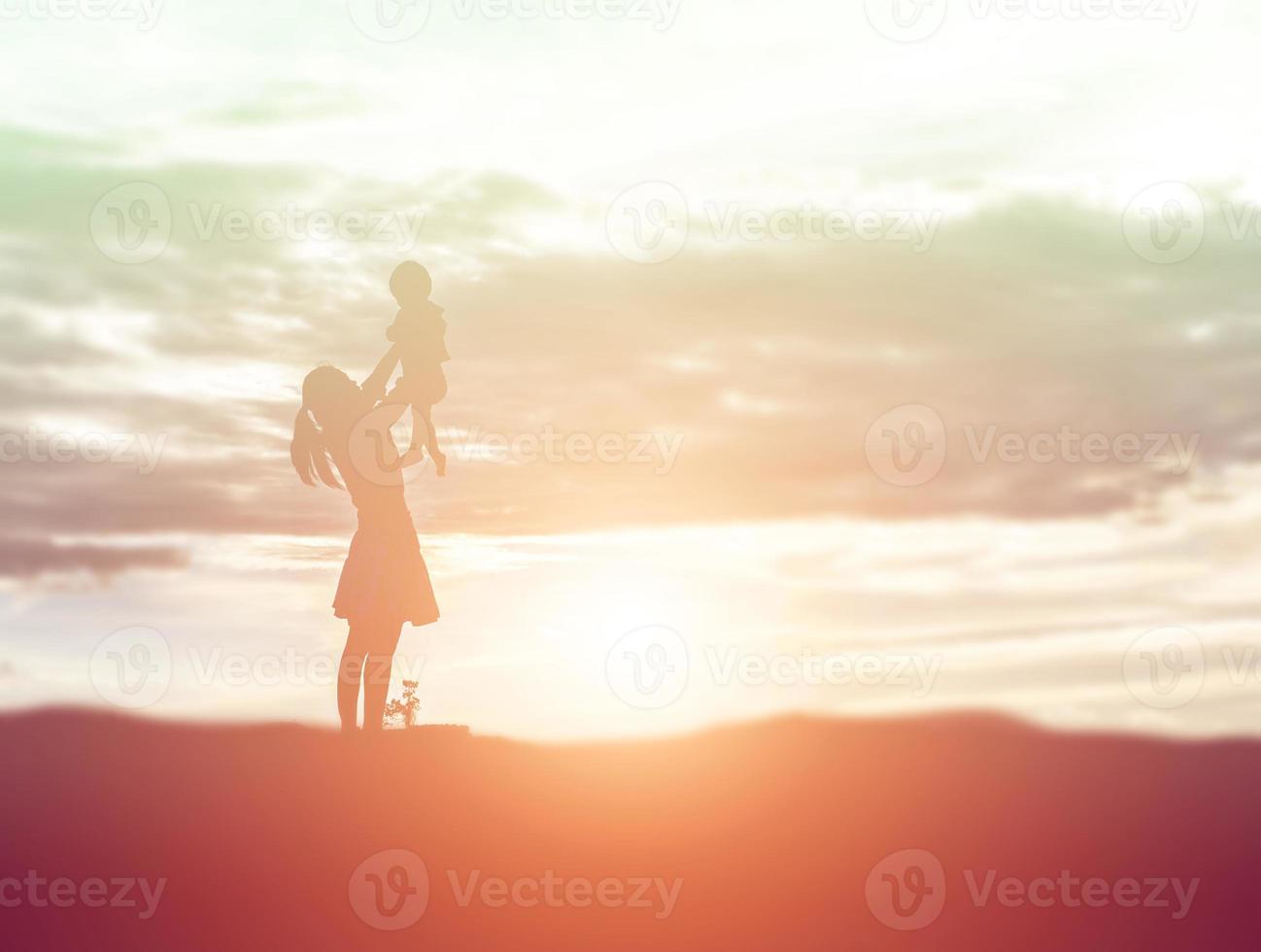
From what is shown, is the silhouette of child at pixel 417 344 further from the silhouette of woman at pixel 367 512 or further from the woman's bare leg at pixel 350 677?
the woman's bare leg at pixel 350 677

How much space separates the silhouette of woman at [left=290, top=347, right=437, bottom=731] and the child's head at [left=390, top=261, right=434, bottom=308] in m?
0.72

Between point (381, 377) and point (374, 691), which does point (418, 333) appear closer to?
point (381, 377)

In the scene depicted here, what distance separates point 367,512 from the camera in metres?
20.5

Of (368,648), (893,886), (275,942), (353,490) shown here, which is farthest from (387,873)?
(893,886)

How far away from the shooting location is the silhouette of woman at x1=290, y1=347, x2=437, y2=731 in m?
20.2

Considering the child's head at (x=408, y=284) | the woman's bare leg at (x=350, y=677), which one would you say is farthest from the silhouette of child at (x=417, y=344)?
the woman's bare leg at (x=350, y=677)

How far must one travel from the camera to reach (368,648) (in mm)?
Result: 20312

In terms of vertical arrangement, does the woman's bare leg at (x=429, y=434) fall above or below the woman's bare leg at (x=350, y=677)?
above

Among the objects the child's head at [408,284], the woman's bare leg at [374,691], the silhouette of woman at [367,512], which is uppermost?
the child's head at [408,284]

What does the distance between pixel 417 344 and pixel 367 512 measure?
99.6 inches

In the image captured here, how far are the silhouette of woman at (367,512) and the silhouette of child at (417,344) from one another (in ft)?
0.59

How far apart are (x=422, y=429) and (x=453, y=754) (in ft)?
16.6

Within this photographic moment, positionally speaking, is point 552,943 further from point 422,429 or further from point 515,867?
point 422,429

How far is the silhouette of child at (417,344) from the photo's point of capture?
20.1m
